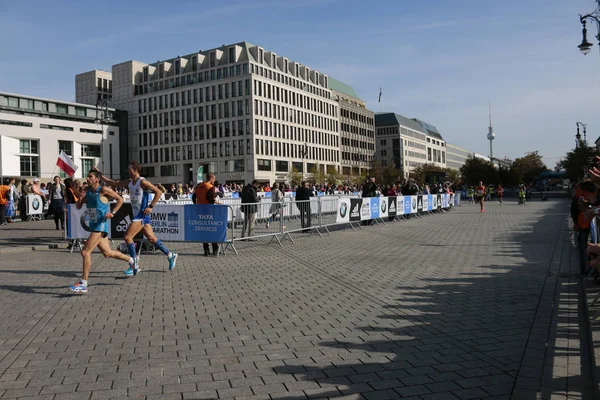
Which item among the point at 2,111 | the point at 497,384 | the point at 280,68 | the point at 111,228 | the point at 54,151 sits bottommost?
the point at 497,384

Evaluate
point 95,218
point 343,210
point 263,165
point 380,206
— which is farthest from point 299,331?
point 263,165

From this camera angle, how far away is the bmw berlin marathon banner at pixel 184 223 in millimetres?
11961

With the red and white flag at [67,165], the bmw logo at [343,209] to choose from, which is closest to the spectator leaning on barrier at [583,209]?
the bmw logo at [343,209]

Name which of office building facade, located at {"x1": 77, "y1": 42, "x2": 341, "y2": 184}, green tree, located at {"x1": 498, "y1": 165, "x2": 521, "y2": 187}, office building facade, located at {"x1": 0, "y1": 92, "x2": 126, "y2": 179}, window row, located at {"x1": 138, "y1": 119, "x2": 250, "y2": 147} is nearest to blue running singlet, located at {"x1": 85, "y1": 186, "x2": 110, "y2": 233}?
office building facade, located at {"x1": 0, "y1": 92, "x2": 126, "y2": 179}

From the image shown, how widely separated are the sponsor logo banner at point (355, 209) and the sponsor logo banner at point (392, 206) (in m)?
3.53

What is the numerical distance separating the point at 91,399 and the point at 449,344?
341cm

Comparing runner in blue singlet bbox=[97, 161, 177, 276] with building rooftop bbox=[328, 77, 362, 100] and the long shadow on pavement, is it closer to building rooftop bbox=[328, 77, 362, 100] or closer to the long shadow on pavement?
the long shadow on pavement

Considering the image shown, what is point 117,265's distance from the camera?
→ 1069 centimetres

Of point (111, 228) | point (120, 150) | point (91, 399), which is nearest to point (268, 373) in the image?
point (91, 399)

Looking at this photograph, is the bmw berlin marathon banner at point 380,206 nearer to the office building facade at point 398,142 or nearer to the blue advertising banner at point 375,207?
the blue advertising banner at point 375,207

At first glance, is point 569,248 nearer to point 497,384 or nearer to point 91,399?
point 497,384

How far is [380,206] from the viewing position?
71.2 feet

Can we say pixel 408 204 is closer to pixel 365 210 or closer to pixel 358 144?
pixel 365 210

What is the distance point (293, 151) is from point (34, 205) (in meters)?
64.7
